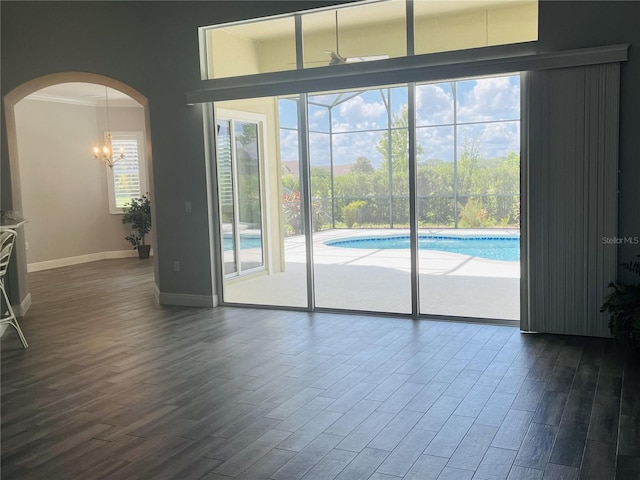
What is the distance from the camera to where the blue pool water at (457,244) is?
5316mm

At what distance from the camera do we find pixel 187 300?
6465 mm

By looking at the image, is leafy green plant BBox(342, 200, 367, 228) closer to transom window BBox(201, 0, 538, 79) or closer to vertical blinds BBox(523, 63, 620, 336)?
transom window BBox(201, 0, 538, 79)

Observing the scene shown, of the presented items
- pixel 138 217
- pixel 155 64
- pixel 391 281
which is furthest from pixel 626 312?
pixel 138 217

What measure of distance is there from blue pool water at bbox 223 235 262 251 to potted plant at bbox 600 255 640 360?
3.94 meters

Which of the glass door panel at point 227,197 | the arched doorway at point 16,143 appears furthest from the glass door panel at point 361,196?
the arched doorway at point 16,143

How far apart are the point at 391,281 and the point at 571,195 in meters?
2.07

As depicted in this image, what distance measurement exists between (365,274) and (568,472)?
3.79m

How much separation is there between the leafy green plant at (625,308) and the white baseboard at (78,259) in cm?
857

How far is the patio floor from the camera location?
566 cm

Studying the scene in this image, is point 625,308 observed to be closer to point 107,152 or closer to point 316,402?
point 316,402

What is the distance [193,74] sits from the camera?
20.2 feet

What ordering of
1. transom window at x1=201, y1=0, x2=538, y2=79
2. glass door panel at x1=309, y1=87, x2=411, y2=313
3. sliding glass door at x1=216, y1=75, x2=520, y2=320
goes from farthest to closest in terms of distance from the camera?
glass door panel at x1=309, y1=87, x2=411, y2=313 → sliding glass door at x1=216, y1=75, x2=520, y2=320 → transom window at x1=201, y1=0, x2=538, y2=79

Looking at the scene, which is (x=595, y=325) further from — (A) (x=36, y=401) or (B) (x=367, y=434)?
(A) (x=36, y=401)

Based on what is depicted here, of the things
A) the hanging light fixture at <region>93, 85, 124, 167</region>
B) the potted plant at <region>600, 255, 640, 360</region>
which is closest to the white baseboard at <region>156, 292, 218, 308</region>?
the potted plant at <region>600, 255, 640, 360</region>
